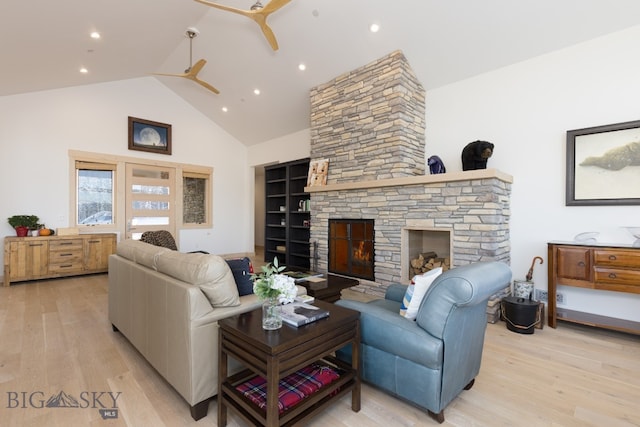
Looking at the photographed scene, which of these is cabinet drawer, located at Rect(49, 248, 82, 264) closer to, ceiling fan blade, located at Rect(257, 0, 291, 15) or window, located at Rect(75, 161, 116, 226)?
window, located at Rect(75, 161, 116, 226)

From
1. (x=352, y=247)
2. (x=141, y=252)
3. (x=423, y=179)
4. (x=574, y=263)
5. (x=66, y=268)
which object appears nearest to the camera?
(x=141, y=252)

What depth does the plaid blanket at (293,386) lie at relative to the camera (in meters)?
1.61

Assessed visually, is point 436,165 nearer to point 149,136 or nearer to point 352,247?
point 352,247

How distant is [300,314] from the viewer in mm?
1759

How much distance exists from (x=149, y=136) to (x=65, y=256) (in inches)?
116

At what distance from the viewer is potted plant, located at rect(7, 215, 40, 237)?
16.6 feet

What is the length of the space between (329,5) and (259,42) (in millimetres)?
1453

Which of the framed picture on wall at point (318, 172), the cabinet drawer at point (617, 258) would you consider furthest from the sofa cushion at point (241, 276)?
the cabinet drawer at point (617, 258)

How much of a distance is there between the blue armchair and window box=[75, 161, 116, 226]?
6384 millimetres

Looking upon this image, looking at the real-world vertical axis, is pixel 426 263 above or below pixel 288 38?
below

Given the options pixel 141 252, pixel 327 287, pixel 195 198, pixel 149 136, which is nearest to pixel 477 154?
pixel 327 287

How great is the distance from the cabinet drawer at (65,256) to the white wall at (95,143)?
722mm

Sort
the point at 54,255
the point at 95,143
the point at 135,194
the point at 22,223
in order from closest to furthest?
the point at 22,223 < the point at 54,255 < the point at 95,143 < the point at 135,194

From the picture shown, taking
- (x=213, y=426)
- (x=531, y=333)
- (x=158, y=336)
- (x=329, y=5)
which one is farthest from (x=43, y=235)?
(x=531, y=333)
